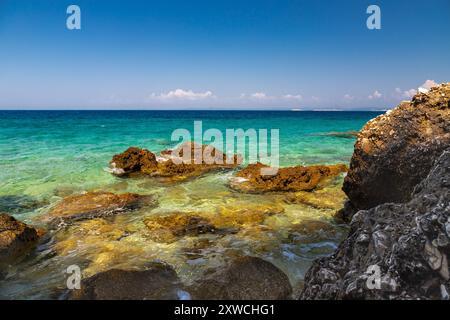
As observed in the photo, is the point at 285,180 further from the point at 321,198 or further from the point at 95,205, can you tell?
the point at 95,205

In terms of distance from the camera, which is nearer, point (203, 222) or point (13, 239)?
point (13, 239)

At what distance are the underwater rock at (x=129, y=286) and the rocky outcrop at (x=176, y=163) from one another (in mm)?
7683

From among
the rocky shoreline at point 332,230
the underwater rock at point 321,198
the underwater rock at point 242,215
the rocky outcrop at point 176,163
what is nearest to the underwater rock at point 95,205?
the rocky shoreline at point 332,230

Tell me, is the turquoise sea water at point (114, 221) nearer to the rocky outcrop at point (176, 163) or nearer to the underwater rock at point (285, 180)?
the underwater rock at point (285, 180)

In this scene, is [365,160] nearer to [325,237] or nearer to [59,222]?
[325,237]

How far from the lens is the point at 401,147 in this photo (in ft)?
21.9

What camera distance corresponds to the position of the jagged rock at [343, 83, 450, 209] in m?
6.34

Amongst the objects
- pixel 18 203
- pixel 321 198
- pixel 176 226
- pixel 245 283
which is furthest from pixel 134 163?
pixel 245 283

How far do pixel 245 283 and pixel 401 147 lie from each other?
398 centimetres

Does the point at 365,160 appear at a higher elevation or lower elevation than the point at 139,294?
higher

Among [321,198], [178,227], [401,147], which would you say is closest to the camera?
[401,147]
